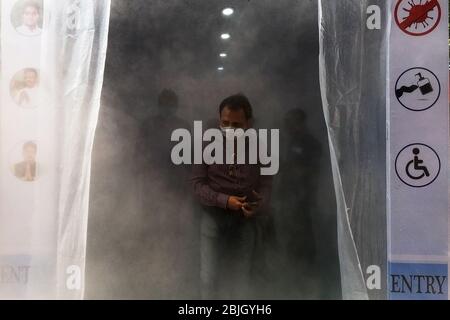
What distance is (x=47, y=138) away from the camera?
2795 mm

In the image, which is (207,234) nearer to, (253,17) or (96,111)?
(96,111)

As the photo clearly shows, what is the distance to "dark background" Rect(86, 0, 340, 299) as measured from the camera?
2.75 metres

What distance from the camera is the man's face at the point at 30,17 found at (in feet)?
9.15

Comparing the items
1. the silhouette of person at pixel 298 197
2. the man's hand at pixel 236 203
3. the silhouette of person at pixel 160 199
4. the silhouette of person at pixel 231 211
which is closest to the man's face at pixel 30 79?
the silhouette of person at pixel 160 199

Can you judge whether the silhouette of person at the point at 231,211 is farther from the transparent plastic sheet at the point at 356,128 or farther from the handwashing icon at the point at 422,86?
the handwashing icon at the point at 422,86

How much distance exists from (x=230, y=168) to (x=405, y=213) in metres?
0.93

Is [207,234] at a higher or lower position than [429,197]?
lower

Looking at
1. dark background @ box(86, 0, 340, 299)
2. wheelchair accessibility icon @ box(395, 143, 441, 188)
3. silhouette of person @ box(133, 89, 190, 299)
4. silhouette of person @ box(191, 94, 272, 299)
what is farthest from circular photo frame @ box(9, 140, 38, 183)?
A: wheelchair accessibility icon @ box(395, 143, 441, 188)

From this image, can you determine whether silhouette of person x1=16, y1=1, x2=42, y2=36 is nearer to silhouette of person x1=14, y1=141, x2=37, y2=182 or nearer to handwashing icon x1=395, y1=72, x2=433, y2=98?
silhouette of person x1=14, y1=141, x2=37, y2=182

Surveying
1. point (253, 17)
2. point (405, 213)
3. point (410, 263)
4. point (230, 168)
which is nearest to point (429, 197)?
point (405, 213)

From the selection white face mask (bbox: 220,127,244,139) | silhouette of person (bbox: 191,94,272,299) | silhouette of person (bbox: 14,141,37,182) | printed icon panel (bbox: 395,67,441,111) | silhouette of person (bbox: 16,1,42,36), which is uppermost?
silhouette of person (bbox: 16,1,42,36)

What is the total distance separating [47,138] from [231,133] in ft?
3.24

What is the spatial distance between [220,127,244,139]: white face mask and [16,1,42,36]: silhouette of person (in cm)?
113
